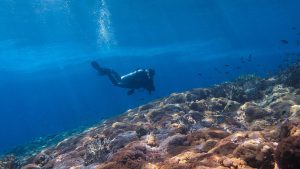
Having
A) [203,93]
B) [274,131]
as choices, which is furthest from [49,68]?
[274,131]

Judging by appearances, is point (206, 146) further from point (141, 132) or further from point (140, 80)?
point (140, 80)

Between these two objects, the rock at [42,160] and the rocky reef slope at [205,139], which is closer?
the rocky reef slope at [205,139]

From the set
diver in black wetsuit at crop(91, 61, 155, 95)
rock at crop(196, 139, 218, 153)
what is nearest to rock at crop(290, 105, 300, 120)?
rock at crop(196, 139, 218, 153)

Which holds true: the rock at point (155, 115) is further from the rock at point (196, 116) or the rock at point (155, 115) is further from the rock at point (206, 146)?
the rock at point (206, 146)

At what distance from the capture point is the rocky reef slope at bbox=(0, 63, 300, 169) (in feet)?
16.6

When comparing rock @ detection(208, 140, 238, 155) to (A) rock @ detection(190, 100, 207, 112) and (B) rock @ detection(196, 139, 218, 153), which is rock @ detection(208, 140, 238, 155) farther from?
(A) rock @ detection(190, 100, 207, 112)

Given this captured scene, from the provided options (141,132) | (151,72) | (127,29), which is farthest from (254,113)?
(127,29)

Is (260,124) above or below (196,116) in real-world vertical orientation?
below

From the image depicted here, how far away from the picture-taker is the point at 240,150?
5258 mm

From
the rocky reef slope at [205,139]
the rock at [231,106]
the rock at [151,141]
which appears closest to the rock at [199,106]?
the rocky reef slope at [205,139]

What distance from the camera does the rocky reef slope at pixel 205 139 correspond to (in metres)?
5.06

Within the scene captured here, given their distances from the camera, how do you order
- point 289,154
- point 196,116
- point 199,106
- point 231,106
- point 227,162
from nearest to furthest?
point 289,154, point 227,162, point 196,116, point 231,106, point 199,106

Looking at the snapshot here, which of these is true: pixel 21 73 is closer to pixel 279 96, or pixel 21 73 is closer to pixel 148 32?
pixel 148 32

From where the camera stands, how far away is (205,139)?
23.3ft
